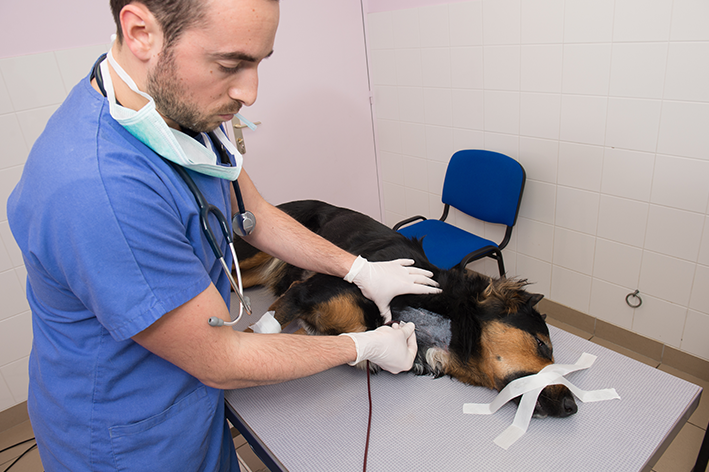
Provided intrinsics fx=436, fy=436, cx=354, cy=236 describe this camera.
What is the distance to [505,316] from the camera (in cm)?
155

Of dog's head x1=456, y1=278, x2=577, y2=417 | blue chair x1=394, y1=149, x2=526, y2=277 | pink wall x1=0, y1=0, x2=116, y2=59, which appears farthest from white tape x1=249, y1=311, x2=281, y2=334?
pink wall x1=0, y1=0, x2=116, y2=59

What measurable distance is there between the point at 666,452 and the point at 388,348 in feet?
6.25

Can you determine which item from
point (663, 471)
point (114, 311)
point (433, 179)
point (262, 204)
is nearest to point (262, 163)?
point (433, 179)

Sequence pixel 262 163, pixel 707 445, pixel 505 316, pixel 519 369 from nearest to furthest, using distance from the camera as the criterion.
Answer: pixel 519 369 < pixel 505 316 < pixel 707 445 < pixel 262 163

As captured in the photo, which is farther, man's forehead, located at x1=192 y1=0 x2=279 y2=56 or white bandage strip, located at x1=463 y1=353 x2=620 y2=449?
white bandage strip, located at x1=463 y1=353 x2=620 y2=449

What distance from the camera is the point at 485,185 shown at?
3.02 metres

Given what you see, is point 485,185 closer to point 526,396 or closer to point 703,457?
point 703,457

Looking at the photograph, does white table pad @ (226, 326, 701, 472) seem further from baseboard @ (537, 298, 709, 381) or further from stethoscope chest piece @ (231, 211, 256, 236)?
baseboard @ (537, 298, 709, 381)

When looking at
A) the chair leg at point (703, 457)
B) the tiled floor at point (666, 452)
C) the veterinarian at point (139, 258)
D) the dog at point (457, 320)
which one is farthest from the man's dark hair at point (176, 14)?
the chair leg at point (703, 457)

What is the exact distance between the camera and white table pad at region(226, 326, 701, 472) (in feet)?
3.76

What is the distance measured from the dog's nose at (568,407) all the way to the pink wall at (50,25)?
9.78 feet

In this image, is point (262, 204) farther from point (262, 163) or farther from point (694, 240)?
point (694, 240)

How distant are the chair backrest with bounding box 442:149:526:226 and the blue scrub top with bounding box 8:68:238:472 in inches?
84.0

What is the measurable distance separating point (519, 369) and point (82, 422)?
1.26 m
